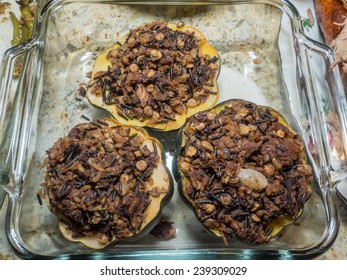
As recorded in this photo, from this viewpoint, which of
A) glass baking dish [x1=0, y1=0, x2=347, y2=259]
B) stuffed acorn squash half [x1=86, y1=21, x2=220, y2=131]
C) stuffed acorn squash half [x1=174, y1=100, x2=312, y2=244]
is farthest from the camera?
stuffed acorn squash half [x1=86, y1=21, x2=220, y2=131]

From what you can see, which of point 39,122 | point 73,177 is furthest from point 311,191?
point 39,122

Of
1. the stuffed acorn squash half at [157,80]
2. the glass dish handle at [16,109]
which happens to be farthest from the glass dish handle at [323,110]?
the glass dish handle at [16,109]

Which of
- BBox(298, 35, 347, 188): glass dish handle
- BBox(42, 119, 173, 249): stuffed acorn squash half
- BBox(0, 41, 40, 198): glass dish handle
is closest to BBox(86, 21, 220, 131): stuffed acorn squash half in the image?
BBox(42, 119, 173, 249): stuffed acorn squash half

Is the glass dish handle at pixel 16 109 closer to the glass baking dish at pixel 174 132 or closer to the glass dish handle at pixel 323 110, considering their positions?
the glass baking dish at pixel 174 132

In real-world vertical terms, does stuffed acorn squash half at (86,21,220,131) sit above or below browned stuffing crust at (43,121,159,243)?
above

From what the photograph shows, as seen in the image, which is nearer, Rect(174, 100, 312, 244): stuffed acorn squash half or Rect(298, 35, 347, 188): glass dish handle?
Rect(174, 100, 312, 244): stuffed acorn squash half

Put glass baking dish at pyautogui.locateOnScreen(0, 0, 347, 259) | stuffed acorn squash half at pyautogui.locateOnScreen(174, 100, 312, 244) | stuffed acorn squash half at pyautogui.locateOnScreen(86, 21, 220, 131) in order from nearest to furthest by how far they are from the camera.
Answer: stuffed acorn squash half at pyautogui.locateOnScreen(174, 100, 312, 244) → glass baking dish at pyautogui.locateOnScreen(0, 0, 347, 259) → stuffed acorn squash half at pyautogui.locateOnScreen(86, 21, 220, 131)

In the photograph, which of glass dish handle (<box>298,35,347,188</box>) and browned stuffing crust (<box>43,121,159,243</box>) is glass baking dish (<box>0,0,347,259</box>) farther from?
browned stuffing crust (<box>43,121,159,243</box>)

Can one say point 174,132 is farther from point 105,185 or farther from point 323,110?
point 323,110
